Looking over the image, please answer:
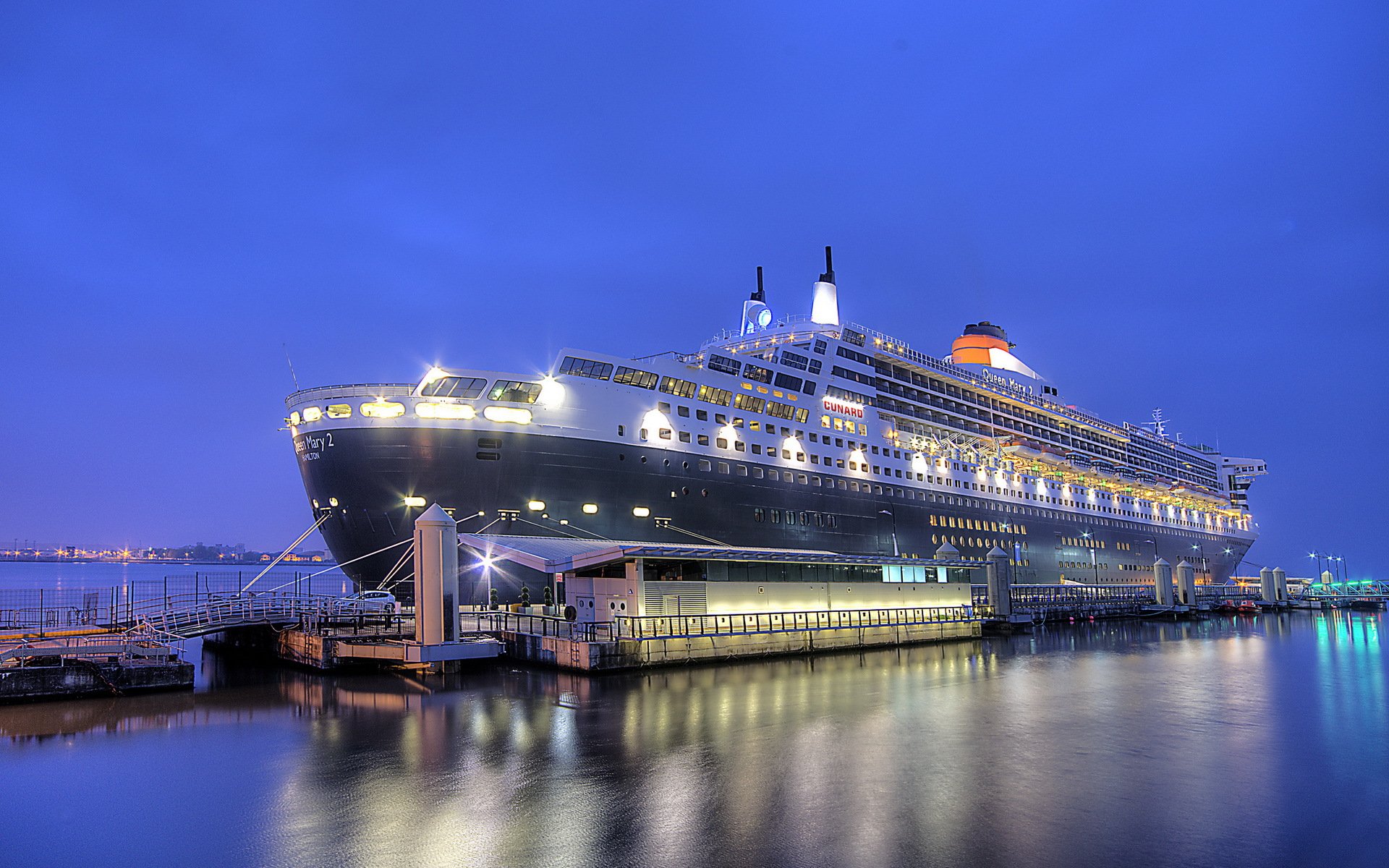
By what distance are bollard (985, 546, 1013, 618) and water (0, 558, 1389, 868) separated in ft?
70.6

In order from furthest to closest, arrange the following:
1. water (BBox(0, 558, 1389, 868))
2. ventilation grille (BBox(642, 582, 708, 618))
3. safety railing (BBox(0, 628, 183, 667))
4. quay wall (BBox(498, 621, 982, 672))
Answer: ventilation grille (BBox(642, 582, 708, 618)) → quay wall (BBox(498, 621, 982, 672)) → safety railing (BBox(0, 628, 183, 667)) → water (BBox(0, 558, 1389, 868))

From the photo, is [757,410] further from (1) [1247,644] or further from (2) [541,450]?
(1) [1247,644]

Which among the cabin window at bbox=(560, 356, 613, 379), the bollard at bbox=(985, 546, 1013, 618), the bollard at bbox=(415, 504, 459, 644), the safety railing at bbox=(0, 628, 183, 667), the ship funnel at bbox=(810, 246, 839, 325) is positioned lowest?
the bollard at bbox=(985, 546, 1013, 618)

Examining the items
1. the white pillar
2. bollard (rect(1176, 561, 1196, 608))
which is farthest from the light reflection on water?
bollard (rect(1176, 561, 1196, 608))

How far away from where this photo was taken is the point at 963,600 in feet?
127

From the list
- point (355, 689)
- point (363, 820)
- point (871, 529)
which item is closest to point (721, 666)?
point (355, 689)

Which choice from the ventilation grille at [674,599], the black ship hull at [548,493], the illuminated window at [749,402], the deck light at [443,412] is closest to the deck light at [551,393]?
the black ship hull at [548,493]

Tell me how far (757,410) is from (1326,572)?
96654 millimetres

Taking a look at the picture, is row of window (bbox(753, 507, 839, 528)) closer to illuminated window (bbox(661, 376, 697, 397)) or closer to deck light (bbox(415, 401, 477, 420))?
illuminated window (bbox(661, 376, 697, 397))

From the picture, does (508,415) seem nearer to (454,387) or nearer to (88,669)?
(454,387)

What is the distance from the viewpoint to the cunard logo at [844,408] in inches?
1764

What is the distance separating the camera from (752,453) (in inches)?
1522

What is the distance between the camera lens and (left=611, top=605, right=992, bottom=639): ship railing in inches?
999

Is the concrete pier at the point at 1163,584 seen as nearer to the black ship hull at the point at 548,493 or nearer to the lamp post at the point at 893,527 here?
the lamp post at the point at 893,527
